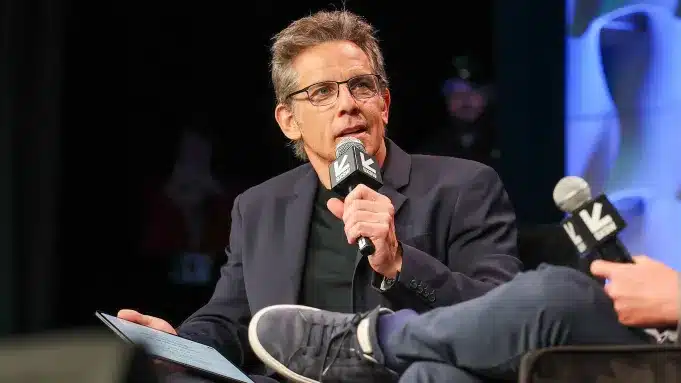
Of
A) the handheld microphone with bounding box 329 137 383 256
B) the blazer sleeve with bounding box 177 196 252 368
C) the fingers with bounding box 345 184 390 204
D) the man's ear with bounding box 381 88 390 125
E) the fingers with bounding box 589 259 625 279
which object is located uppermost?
the man's ear with bounding box 381 88 390 125

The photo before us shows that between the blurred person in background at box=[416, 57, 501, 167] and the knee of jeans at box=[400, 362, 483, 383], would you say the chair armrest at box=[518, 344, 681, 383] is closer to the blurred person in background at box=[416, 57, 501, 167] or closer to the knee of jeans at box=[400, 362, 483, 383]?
the knee of jeans at box=[400, 362, 483, 383]

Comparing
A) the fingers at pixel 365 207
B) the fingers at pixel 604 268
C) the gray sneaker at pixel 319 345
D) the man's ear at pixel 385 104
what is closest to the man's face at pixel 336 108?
the man's ear at pixel 385 104

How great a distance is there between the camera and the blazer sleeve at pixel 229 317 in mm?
1856

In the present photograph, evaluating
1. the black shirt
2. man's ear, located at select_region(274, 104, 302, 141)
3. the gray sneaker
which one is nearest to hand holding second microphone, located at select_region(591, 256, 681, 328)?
the gray sneaker

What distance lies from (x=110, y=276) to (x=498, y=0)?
1762mm

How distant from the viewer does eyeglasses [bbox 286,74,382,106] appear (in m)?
1.90

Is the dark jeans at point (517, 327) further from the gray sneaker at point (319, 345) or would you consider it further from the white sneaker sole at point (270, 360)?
the white sneaker sole at point (270, 360)

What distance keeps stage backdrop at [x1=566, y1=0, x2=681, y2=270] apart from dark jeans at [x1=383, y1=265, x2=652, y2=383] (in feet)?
5.48

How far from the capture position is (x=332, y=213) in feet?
A: 6.26

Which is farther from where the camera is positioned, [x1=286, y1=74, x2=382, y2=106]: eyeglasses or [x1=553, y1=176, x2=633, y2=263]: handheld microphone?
[x1=286, y1=74, x2=382, y2=106]: eyeglasses

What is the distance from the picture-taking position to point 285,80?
2014mm

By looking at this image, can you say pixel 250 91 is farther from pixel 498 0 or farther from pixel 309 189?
pixel 309 189

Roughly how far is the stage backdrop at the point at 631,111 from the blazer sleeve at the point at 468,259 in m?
1.14

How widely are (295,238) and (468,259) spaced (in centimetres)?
39
